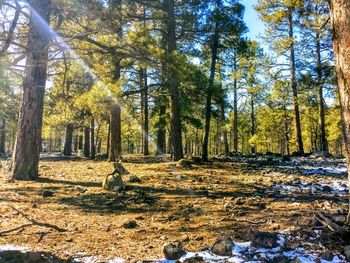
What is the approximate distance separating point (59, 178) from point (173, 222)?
518 centimetres

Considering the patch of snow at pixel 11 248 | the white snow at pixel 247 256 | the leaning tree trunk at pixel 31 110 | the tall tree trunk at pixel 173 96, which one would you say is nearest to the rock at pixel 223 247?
the white snow at pixel 247 256

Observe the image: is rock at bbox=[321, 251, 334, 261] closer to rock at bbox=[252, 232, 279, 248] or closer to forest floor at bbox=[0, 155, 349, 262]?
forest floor at bbox=[0, 155, 349, 262]

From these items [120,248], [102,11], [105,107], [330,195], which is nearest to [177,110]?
[105,107]

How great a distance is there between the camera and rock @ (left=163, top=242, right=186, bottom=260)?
11.3 feet

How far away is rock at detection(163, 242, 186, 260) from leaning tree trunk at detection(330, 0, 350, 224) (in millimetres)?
2186

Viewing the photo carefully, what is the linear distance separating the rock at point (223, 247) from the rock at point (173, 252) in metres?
0.34

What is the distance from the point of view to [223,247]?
3549 millimetres

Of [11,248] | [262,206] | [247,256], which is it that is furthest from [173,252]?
[262,206]

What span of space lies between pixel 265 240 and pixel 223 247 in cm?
53

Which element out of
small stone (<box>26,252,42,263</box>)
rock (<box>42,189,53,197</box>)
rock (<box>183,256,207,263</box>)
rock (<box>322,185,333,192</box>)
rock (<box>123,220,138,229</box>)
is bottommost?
rock (<box>183,256,207,263</box>)

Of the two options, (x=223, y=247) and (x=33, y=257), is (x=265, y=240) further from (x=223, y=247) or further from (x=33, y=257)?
(x=33, y=257)

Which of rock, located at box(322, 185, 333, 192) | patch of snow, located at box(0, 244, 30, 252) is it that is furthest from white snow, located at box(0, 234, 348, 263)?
rock, located at box(322, 185, 333, 192)

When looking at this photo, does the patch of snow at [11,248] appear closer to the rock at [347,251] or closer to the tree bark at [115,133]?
the rock at [347,251]

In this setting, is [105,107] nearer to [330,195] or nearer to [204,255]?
[330,195]
